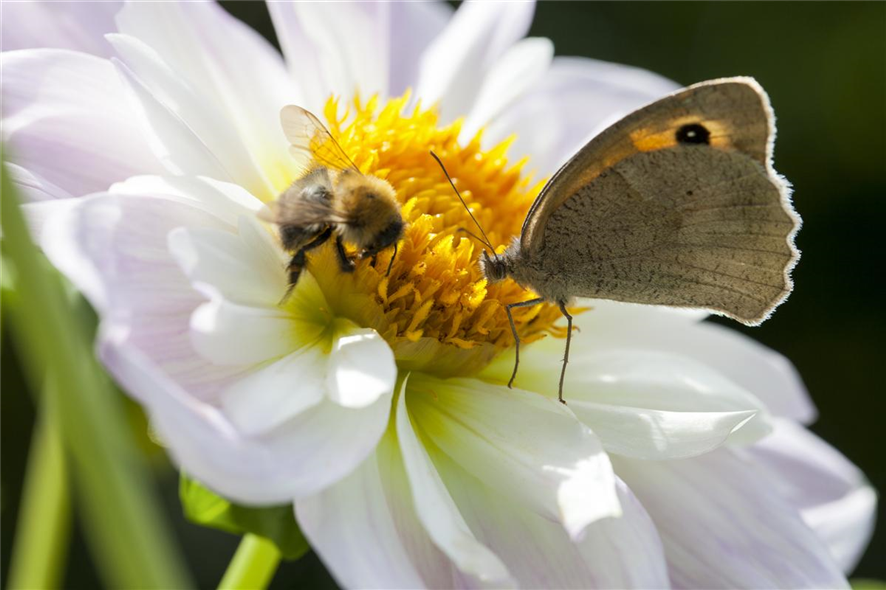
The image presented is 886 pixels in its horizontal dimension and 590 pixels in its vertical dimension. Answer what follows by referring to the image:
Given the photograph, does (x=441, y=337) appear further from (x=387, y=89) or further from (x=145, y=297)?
(x=387, y=89)

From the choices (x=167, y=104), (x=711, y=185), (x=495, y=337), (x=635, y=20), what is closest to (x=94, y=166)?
(x=167, y=104)

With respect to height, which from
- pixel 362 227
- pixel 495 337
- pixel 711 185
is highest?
pixel 711 185

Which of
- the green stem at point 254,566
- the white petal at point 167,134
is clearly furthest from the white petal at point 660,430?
the white petal at point 167,134

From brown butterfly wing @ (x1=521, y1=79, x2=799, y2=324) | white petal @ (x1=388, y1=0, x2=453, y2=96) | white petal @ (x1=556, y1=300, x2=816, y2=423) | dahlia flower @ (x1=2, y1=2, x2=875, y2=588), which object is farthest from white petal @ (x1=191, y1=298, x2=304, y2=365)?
white petal @ (x1=388, y1=0, x2=453, y2=96)

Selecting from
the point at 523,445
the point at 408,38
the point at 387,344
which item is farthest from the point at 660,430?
the point at 408,38

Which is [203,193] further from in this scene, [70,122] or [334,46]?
[334,46]
